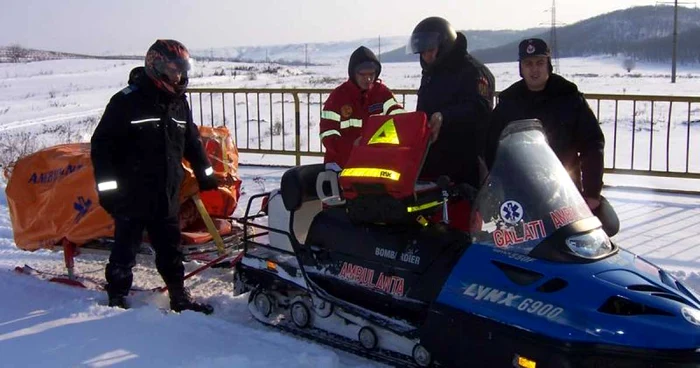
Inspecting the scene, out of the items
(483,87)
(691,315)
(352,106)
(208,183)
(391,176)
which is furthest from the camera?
(352,106)

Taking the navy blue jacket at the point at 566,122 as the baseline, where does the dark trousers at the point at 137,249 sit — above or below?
below

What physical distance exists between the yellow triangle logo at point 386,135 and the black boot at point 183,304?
1798 mm

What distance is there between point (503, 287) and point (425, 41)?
1.82 meters

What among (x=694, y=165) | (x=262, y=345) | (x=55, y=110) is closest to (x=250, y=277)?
(x=262, y=345)

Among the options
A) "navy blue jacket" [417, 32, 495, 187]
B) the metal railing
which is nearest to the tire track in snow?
the metal railing

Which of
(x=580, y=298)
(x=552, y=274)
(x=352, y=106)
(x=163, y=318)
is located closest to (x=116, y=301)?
(x=163, y=318)

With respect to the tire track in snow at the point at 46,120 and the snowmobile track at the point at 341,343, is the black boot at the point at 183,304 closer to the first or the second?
the snowmobile track at the point at 341,343

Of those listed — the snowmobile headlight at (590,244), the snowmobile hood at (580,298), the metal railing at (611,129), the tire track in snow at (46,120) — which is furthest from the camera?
the tire track in snow at (46,120)

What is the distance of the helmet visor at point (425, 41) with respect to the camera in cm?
431

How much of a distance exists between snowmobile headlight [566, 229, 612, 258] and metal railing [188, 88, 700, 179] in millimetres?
5064

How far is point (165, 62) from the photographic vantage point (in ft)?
14.4

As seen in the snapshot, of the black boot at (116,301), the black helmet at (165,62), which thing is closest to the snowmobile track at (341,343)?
the black boot at (116,301)

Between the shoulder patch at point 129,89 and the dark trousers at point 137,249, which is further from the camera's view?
the dark trousers at point 137,249

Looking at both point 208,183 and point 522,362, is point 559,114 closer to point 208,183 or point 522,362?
point 522,362
